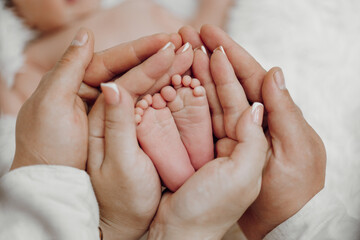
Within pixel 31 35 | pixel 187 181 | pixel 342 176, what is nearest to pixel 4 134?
pixel 31 35

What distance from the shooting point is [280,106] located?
0.62 metres

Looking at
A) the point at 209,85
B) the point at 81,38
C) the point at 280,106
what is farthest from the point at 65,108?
the point at 280,106

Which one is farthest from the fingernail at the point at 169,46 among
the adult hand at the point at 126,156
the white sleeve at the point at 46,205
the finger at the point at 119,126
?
the white sleeve at the point at 46,205

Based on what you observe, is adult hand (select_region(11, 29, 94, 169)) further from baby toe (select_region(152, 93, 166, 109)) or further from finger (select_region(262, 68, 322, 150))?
finger (select_region(262, 68, 322, 150))

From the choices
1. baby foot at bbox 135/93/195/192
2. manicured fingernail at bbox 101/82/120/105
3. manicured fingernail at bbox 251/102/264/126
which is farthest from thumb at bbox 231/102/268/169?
manicured fingernail at bbox 101/82/120/105

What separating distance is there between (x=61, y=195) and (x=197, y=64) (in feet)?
1.12

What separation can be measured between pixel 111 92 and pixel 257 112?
261 millimetres

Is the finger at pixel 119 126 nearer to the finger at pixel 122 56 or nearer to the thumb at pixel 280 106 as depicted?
the finger at pixel 122 56

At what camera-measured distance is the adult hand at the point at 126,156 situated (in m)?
0.59

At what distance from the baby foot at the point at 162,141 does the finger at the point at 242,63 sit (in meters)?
0.16

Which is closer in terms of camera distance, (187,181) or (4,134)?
(187,181)

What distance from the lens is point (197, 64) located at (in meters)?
0.66

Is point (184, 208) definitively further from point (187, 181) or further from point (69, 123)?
point (69, 123)

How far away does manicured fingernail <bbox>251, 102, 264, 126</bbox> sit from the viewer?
60 cm
